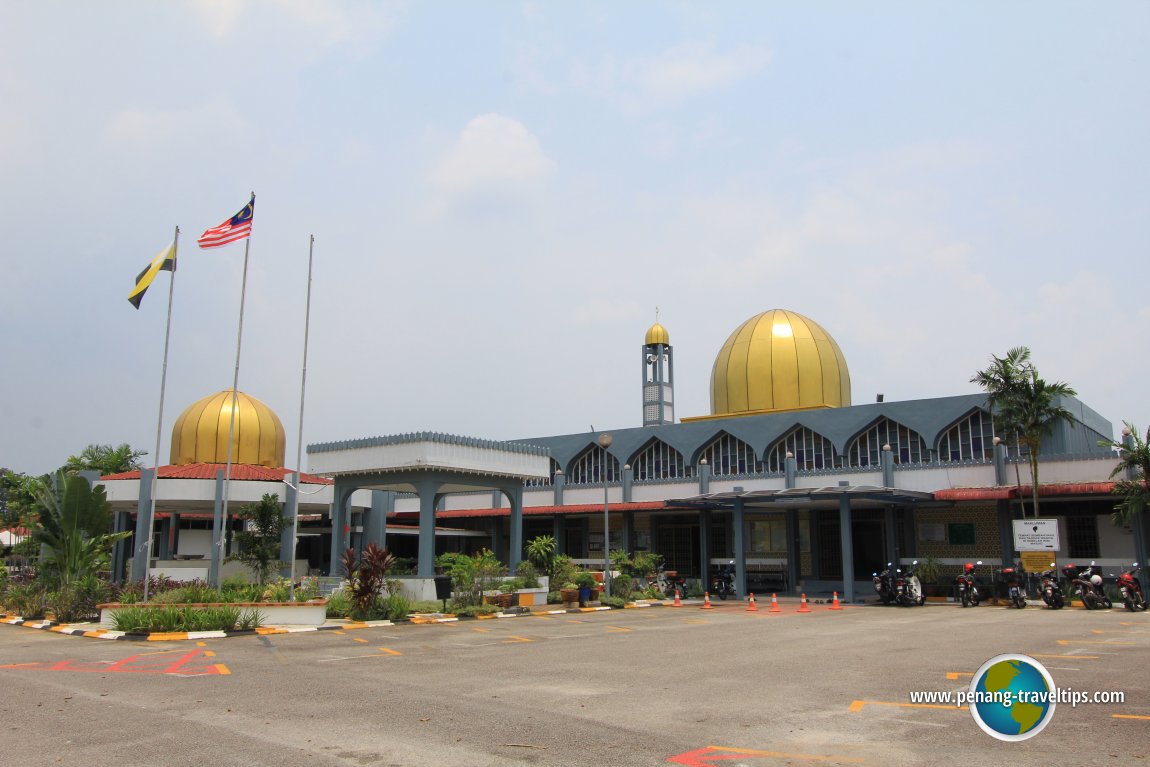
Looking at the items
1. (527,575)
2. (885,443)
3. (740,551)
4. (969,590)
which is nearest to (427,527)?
(527,575)

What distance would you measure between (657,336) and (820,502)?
19.7 metres

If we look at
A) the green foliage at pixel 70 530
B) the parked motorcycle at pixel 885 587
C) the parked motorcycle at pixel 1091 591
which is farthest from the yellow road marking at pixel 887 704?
the green foliage at pixel 70 530

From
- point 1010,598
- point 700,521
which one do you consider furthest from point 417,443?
point 1010,598

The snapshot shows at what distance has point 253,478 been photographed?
3588 centimetres

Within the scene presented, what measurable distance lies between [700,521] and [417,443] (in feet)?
50.4

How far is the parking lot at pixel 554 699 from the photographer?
316 inches

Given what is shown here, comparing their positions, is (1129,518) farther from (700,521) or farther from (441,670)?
(441,670)

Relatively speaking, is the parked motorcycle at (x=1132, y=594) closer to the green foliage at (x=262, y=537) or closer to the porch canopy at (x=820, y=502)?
the porch canopy at (x=820, y=502)

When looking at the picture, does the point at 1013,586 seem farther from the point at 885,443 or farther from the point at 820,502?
the point at 885,443

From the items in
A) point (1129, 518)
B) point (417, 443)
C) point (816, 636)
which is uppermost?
point (417, 443)

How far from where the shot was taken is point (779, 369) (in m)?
44.1

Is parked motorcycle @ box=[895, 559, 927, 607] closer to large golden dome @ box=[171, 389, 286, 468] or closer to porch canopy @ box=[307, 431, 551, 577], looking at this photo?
porch canopy @ box=[307, 431, 551, 577]

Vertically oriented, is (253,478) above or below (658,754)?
above

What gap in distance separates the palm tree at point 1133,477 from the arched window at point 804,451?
11270 millimetres
